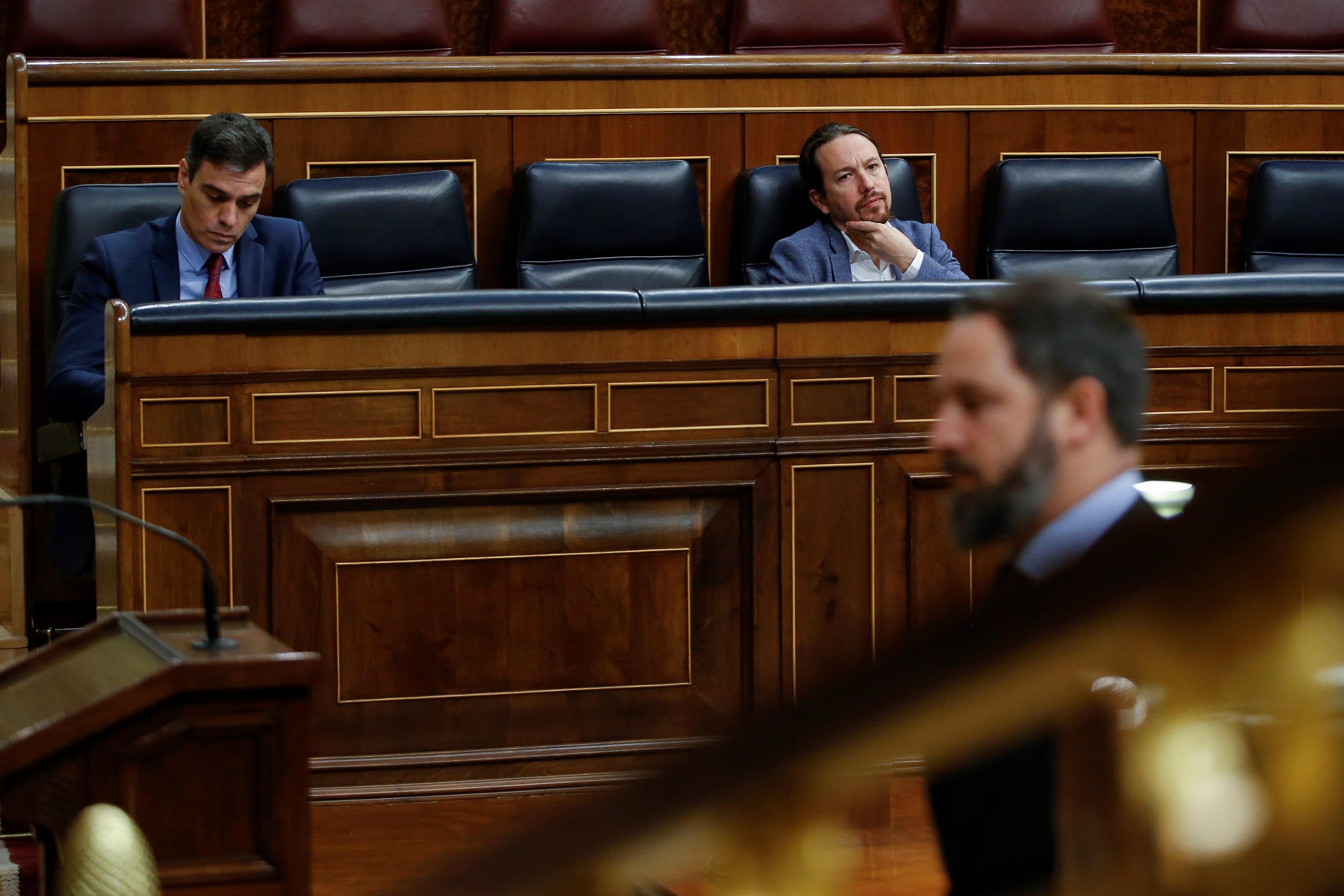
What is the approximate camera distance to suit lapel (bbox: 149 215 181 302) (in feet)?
6.40

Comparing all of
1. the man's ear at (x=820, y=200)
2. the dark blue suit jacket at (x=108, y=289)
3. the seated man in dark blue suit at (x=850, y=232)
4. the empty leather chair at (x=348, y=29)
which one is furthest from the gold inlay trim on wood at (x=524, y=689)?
the empty leather chair at (x=348, y=29)

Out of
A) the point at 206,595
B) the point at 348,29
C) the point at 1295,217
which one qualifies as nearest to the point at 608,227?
the point at 348,29

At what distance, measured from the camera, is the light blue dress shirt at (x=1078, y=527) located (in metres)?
0.68

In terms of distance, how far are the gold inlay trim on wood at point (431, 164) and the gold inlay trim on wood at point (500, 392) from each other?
0.70m

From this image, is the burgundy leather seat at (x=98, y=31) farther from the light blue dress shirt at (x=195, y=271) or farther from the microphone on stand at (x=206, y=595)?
the microphone on stand at (x=206, y=595)

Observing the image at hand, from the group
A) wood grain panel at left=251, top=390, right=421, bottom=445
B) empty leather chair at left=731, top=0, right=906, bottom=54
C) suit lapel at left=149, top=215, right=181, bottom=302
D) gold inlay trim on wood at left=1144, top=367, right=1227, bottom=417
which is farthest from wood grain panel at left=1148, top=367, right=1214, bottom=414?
empty leather chair at left=731, top=0, right=906, bottom=54

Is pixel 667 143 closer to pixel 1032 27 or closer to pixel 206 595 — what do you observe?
pixel 1032 27

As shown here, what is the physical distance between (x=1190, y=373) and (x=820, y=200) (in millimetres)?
651

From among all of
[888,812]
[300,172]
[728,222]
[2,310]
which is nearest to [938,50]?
[728,222]

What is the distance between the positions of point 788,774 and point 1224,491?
11cm

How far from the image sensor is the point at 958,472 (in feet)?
2.42

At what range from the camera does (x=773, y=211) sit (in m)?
2.34

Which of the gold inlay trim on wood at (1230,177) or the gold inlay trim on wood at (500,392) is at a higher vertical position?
the gold inlay trim on wood at (1230,177)

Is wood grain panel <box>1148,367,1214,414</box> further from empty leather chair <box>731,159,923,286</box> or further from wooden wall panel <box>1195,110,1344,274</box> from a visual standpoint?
wooden wall panel <box>1195,110,1344,274</box>
